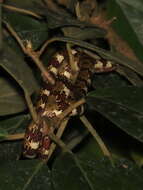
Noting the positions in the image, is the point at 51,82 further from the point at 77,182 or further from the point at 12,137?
the point at 77,182

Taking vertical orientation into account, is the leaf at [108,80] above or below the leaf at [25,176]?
above

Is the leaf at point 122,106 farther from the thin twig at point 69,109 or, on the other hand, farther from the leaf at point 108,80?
the leaf at point 108,80

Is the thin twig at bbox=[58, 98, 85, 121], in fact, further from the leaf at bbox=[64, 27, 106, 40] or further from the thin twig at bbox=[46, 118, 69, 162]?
the leaf at bbox=[64, 27, 106, 40]

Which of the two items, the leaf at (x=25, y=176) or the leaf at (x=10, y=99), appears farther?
the leaf at (x=10, y=99)

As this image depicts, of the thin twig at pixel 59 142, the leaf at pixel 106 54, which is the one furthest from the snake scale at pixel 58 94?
the leaf at pixel 106 54

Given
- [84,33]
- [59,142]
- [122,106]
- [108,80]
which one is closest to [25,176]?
[59,142]

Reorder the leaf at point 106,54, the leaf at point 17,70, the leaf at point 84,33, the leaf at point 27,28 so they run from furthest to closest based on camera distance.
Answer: the leaf at point 27,28, the leaf at point 84,33, the leaf at point 106,54, the leaf at point 17,70
